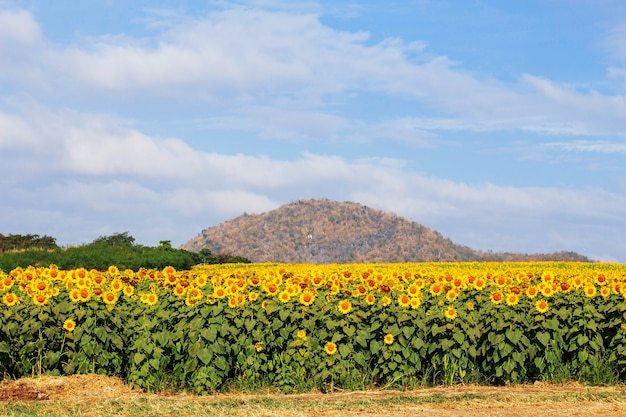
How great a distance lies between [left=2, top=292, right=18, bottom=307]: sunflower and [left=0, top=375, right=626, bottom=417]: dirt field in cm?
108

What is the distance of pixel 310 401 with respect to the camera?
8.55 m

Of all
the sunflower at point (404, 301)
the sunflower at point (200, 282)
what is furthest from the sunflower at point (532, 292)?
the sunflower at point (200, 282)

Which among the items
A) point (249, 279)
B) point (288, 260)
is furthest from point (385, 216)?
point (249, 279)

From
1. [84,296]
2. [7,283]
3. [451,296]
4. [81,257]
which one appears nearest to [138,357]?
[84,296]

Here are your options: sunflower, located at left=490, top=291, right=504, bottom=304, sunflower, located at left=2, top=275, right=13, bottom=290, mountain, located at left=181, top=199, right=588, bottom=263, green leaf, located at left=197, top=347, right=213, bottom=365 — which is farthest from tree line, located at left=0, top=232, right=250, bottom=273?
mountain, located at left=181, top=199, right=588, bottom=263

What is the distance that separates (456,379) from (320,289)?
2.17 metres

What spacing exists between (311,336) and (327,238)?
68408mm

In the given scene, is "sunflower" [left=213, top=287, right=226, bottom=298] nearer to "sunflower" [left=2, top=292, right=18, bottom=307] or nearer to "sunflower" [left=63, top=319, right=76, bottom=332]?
"sunflower" [left=63, top=319, right=76, bottom=332]

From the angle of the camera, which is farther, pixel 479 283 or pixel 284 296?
pixel 479 283

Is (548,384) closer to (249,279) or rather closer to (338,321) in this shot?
(338,321)

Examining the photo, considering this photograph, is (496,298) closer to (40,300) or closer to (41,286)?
(40,300)

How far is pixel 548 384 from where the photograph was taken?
9688mm

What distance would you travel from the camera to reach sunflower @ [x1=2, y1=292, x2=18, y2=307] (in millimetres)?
9992

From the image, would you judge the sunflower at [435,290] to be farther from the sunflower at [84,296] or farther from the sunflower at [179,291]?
the sunflower at [84,296]
